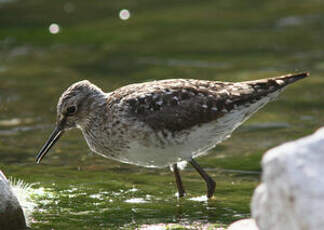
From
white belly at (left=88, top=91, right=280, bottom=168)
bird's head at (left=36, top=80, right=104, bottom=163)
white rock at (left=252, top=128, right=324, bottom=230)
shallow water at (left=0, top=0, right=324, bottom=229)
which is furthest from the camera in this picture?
bird's head at (left=36, top=80, right=104, bottom=163)

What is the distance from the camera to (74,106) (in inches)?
384

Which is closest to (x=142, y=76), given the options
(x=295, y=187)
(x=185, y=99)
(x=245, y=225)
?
(x=185, y=99)

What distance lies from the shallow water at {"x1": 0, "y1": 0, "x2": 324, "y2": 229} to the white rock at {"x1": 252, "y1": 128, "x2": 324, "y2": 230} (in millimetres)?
2963

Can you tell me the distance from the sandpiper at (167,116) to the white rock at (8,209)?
1.62 m

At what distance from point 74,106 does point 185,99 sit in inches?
61.3

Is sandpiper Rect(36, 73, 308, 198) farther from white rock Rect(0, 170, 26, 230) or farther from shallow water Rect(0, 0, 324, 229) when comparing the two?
white rock Rect(0, 170, 26, 230)

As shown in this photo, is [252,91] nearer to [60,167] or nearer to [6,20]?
[60,167]

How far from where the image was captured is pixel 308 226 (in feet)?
16.5

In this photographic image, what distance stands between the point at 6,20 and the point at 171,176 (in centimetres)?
1229

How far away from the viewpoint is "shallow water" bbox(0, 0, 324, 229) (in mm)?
9273

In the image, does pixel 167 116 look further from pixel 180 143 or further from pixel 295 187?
pixel 295 187

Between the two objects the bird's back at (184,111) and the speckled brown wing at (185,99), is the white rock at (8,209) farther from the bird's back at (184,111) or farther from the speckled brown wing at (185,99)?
the speckled brown wing at (185,99)

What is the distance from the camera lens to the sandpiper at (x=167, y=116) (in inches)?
354

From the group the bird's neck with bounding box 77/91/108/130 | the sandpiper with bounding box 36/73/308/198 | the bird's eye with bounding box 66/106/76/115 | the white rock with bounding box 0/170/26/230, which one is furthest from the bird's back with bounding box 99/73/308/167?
the white rock with bounding box 0/170/26/230
